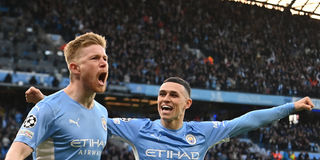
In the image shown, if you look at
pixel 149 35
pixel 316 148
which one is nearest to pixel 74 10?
pixel 149 35

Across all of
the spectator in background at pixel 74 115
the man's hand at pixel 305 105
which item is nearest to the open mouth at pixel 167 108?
the spectator in background at pixel 74 115

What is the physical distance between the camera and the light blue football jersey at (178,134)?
4.24 m

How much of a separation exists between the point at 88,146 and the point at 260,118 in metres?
2.20

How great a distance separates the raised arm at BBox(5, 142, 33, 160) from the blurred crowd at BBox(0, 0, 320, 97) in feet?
58.4

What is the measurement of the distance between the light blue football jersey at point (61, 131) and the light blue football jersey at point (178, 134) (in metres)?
1.21

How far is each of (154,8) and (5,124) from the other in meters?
14.5

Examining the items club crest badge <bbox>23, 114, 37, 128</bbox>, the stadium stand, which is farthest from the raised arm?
the stadium stand

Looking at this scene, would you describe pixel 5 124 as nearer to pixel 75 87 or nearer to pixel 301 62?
pixel 75 87

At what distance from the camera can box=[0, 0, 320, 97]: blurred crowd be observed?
21312 millimetres

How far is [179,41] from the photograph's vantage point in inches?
1070

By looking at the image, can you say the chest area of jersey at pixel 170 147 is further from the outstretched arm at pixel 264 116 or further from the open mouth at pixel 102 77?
the open mouth at pixel 102 77

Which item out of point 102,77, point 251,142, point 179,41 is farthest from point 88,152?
point 179,41

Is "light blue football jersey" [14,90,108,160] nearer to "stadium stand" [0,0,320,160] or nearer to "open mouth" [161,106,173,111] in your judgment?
"open mouth" [161,106,173,111]

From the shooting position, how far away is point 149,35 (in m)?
26.1
